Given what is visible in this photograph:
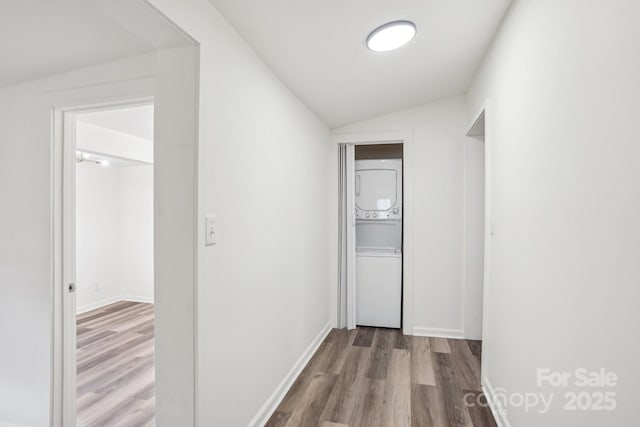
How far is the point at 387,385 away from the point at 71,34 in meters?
2.78

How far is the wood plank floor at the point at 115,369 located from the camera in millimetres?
2242

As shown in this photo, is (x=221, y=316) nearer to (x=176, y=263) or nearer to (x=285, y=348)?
(x=176, y=263)

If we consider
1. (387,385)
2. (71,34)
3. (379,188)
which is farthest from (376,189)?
(71,34)

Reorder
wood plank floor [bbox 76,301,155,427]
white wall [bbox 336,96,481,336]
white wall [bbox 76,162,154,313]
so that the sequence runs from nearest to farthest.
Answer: wood plank floor [bbox 76,301,155,427] → white wall [bbox 336,96,481,336] → white wall [bbox 76,162,154,313]

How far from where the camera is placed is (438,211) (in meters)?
3.49

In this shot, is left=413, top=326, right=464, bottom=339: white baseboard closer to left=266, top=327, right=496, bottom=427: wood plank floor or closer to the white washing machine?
left=266, top=327, right=496, bottom=427: wood plank floor

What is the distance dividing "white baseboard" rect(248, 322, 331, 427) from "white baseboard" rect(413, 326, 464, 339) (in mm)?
1020

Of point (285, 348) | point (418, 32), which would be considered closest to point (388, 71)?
point (418, 32)

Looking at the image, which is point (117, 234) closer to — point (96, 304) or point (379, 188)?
point (96, 304)

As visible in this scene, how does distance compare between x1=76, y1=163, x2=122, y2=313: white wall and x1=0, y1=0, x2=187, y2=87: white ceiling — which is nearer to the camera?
x1=0, y1=0, x2=187, y2=87: white ceiling

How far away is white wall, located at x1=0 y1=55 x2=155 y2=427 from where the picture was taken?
6.45 feet

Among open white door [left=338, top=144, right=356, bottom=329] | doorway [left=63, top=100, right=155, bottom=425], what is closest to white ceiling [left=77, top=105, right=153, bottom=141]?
doorway [left=63, top=100, right=155, bottom=425]

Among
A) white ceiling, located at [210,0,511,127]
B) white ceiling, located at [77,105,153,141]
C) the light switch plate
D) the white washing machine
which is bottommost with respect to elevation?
the white washing machine

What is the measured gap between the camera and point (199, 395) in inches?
55.3
